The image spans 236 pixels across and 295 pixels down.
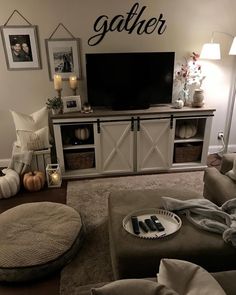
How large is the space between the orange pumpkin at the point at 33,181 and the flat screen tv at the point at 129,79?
1.14 meters

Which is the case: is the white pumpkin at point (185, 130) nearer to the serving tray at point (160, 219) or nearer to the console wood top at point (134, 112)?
the console wood top at point (134, 112)

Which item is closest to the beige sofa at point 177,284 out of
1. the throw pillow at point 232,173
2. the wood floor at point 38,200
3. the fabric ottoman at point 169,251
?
the fabric ottoman at point 169,251

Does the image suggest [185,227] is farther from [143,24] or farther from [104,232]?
[143,24]

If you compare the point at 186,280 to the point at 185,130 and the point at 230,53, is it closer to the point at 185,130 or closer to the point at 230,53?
the point at 185,130

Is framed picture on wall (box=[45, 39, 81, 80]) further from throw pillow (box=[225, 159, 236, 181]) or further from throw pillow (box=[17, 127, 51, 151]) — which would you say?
throw pillow (box=[225, 159, 236, 181])

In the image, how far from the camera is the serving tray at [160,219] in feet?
5.56

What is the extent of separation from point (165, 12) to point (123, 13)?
21.1 inches

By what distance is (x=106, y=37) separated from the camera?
324 cm

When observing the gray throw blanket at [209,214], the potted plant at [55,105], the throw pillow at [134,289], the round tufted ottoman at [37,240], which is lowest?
the round tufted ottoman at [37,240]

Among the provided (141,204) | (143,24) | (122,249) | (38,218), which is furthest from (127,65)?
(122,249)

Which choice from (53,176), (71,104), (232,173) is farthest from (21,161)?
(232,173)

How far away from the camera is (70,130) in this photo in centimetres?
344

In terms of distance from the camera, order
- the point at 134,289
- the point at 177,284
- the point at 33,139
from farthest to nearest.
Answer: the point at 33,139 < the point at 177,284 < the point at 134,289

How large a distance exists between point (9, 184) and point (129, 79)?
1886 millimetres
